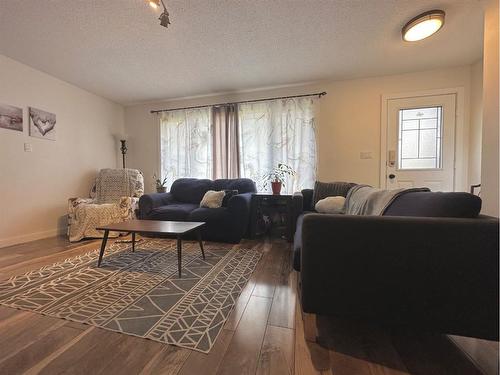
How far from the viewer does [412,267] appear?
3.24 ft

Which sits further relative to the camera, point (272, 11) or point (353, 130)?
point (353, 130)

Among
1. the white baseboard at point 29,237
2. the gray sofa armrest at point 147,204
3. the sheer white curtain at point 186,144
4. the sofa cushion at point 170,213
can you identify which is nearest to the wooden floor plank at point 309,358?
the sofa cushion at point 170,213

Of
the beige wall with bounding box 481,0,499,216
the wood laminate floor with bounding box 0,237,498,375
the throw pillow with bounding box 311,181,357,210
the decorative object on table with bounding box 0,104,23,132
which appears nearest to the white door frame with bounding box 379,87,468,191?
the beige wall with bounding box 481,0,499,216

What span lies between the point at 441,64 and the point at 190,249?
13.0 feet

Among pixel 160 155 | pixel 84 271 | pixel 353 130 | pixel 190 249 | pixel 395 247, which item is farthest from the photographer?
pixel 160 155

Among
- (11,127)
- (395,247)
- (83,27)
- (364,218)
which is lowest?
(395,247)

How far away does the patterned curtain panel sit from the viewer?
11.9ft

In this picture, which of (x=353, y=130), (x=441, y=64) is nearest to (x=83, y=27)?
(x=353, y=130)

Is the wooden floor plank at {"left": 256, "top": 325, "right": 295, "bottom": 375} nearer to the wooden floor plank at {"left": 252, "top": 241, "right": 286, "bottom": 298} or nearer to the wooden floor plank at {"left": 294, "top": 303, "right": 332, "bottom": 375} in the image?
the wooden floor plank at {"left": 294, "top": 303, "right": 332, "bottom": 375}

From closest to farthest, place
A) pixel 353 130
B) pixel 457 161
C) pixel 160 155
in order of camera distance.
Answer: pixel 457 161, pixel 353 130, pixel 160 155

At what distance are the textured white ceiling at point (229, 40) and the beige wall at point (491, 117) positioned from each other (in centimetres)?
27

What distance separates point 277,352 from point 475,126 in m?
3.70

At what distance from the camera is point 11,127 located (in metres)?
2.90

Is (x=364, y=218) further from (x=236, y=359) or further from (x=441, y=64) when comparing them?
(x=441, y=64)
